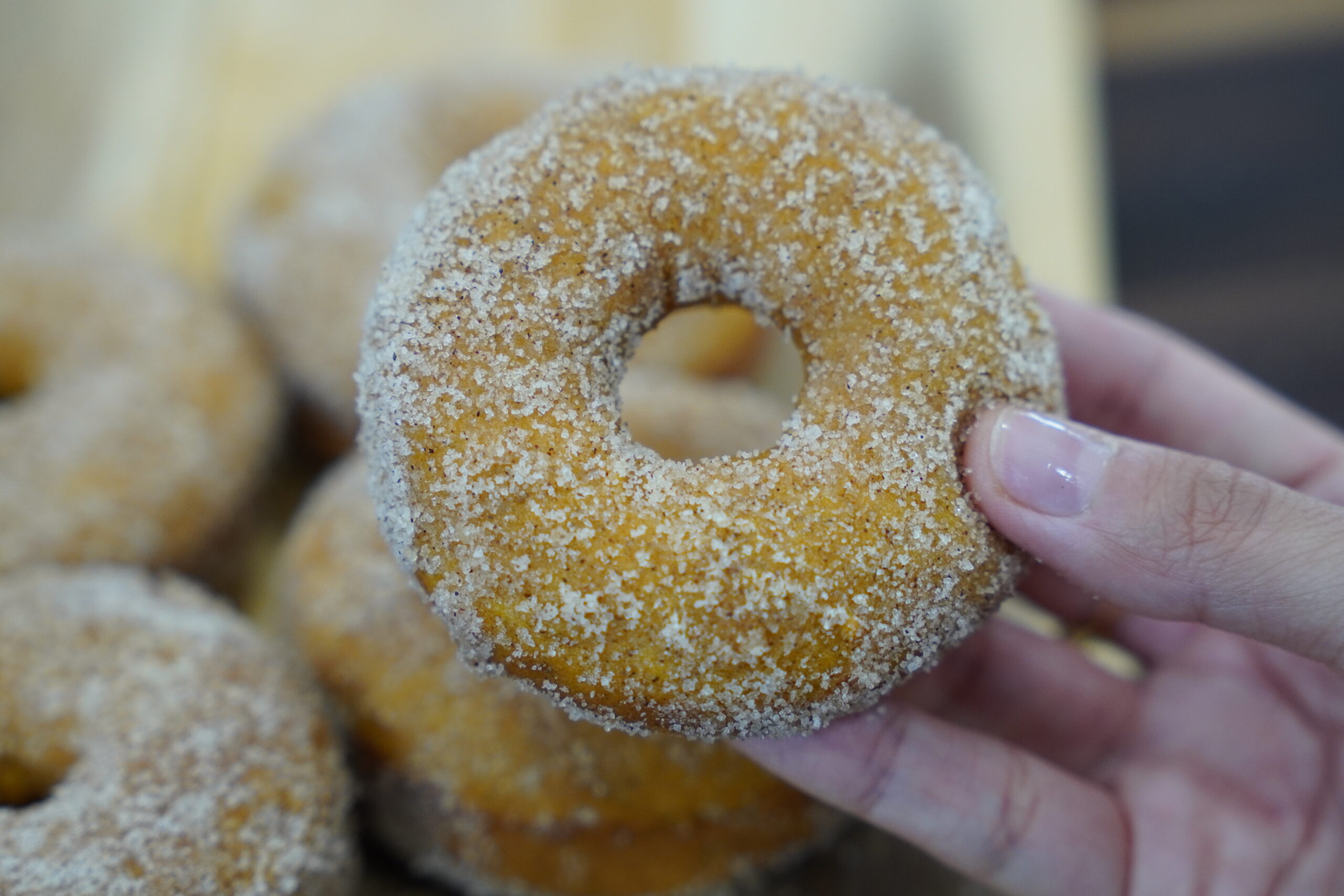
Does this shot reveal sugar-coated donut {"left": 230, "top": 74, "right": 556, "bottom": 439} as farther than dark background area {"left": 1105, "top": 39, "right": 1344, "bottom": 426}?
No

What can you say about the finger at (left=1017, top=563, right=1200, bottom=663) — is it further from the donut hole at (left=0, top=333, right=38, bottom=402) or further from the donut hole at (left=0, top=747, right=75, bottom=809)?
the donut hole at (left=0, top=333, right=38, bottom=402)

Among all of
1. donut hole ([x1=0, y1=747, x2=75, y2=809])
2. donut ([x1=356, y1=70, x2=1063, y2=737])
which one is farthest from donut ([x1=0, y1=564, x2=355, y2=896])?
donut ([x1=356, y1=70, x2=1063, y2=737])

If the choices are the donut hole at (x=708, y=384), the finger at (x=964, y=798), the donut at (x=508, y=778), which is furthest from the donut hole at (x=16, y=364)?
the finger at (x=964, y=798)

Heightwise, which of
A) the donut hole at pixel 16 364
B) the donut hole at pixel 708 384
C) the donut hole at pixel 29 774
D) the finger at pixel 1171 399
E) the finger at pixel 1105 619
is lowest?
the donut hole at pixel 29 774

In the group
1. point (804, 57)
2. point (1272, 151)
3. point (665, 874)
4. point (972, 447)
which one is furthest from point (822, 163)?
point (1272, 151)

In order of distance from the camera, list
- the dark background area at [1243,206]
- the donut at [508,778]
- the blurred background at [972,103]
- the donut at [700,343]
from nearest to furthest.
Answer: the donut at [508,778] → the donut at [700,343] → the blurred background at [972,103] → the dark background area at [1243,206]

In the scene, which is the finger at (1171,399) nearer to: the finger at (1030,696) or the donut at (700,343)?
the finger at (1030,696)

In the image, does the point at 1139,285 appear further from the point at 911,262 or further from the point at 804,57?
the point at 911,262

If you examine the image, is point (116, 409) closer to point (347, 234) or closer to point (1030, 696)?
point (347, 234)
